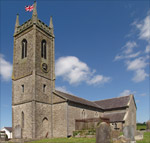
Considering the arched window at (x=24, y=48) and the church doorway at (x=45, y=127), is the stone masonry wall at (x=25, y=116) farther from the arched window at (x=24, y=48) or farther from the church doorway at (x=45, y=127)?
the arched window at (x=24, y=48)

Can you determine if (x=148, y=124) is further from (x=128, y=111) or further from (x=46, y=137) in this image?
(x=46, y=137)

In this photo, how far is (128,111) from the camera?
122 feet

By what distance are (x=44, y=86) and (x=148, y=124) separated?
72.3ft

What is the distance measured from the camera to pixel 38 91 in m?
26.8

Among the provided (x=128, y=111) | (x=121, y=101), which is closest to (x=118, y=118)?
(x=128, y=111)

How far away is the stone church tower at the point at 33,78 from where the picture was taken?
1011 inches

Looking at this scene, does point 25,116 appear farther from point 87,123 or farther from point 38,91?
point 87,123

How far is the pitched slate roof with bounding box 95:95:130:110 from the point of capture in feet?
128

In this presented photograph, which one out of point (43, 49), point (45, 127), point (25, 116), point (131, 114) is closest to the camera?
point (25, 116)

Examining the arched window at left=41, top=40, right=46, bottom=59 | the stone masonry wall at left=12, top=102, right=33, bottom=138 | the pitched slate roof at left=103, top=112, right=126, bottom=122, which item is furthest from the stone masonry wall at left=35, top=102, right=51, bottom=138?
the pitched slate roof at left=103, top=112, right=126, bottom=122

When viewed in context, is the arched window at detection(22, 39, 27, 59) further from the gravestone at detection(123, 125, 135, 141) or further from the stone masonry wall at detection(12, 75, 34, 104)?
the gravestone at detection(123, 125, 135, 141)

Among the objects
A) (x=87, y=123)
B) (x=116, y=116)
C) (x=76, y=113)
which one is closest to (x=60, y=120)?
(x=76, y=113)

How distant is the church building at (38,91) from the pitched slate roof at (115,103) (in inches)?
361

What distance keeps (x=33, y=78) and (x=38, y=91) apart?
209 centimetres
